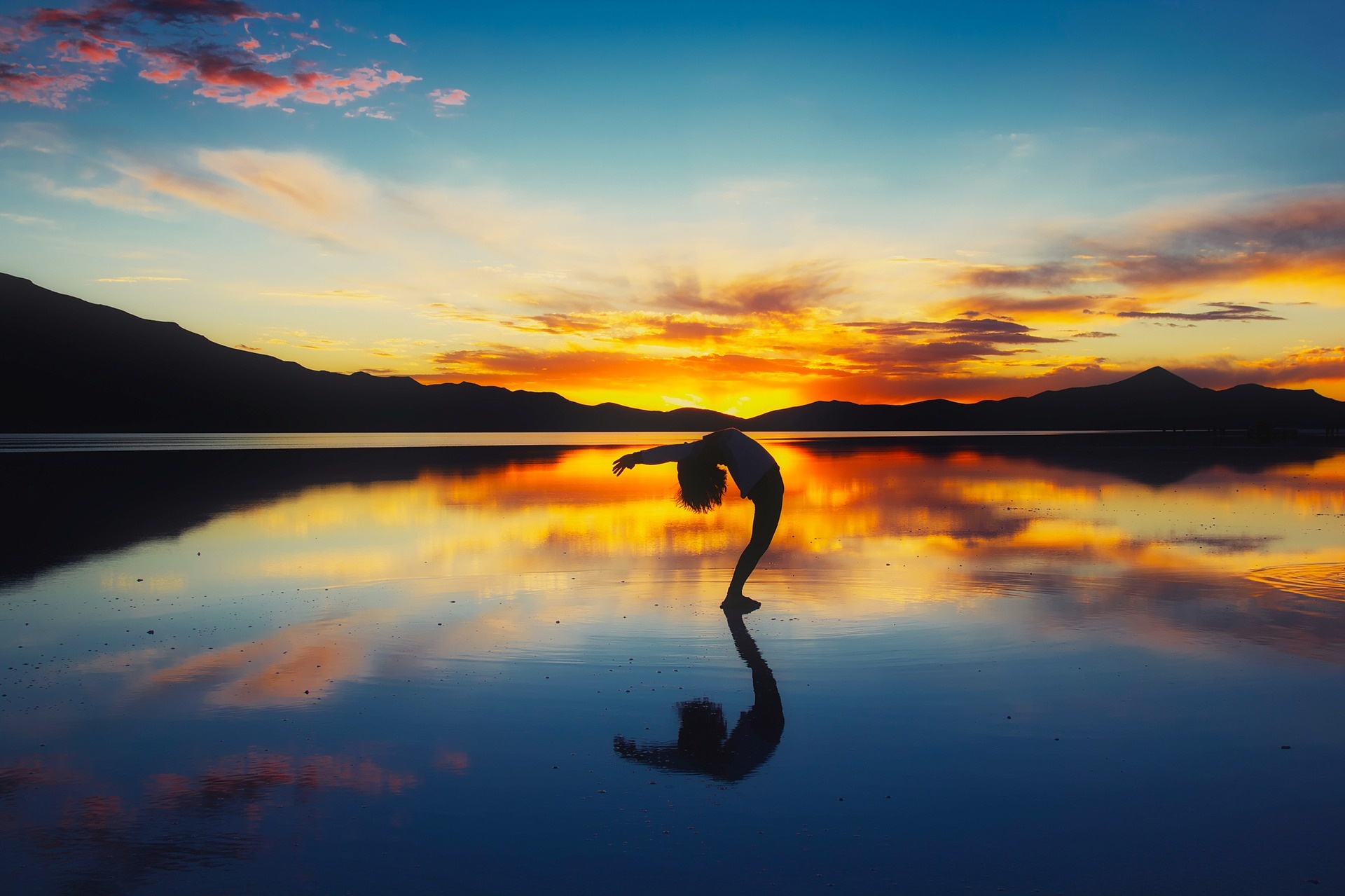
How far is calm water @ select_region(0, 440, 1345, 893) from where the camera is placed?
4.76 metres

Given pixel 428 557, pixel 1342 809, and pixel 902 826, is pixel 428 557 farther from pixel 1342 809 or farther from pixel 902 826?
pixel 1342 809

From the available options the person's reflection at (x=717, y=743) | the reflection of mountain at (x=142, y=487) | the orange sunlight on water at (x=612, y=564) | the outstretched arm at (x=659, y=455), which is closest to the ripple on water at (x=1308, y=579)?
the orange sunlight on water at (x=612, y=564)

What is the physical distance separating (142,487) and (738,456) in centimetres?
2835

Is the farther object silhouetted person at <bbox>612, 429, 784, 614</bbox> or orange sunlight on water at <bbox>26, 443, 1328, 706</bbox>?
silhouetted person at <bbox>612, 429, 784, 614</bbox>

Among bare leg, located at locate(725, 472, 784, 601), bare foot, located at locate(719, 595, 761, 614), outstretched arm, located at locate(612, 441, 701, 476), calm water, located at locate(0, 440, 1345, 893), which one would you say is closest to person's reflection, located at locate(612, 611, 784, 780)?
calm water, located at locate(0, 440, 1345, 893)

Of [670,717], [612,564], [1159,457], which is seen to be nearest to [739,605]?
[612,564]

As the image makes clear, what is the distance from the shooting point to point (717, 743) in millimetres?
6516

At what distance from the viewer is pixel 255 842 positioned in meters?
4.95

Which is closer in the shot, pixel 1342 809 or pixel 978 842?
pixel 978 842

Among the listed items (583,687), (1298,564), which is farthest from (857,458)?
(583,687)

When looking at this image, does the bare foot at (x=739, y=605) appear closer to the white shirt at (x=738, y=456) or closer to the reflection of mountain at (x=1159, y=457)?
the white shirt at (x=738, y=456)

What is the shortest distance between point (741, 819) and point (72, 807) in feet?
13.9

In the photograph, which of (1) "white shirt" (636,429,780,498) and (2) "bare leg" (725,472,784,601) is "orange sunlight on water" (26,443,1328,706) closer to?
(2) "bare leg" (725,472,784,601)

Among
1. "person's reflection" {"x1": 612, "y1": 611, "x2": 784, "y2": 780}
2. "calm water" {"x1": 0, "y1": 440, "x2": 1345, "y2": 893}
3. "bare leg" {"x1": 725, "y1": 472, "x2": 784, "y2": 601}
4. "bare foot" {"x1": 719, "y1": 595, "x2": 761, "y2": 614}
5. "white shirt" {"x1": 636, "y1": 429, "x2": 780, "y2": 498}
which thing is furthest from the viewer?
"bare leg" {"x1": 725, "y1": 472, "x2": 784, "y2": 601}
